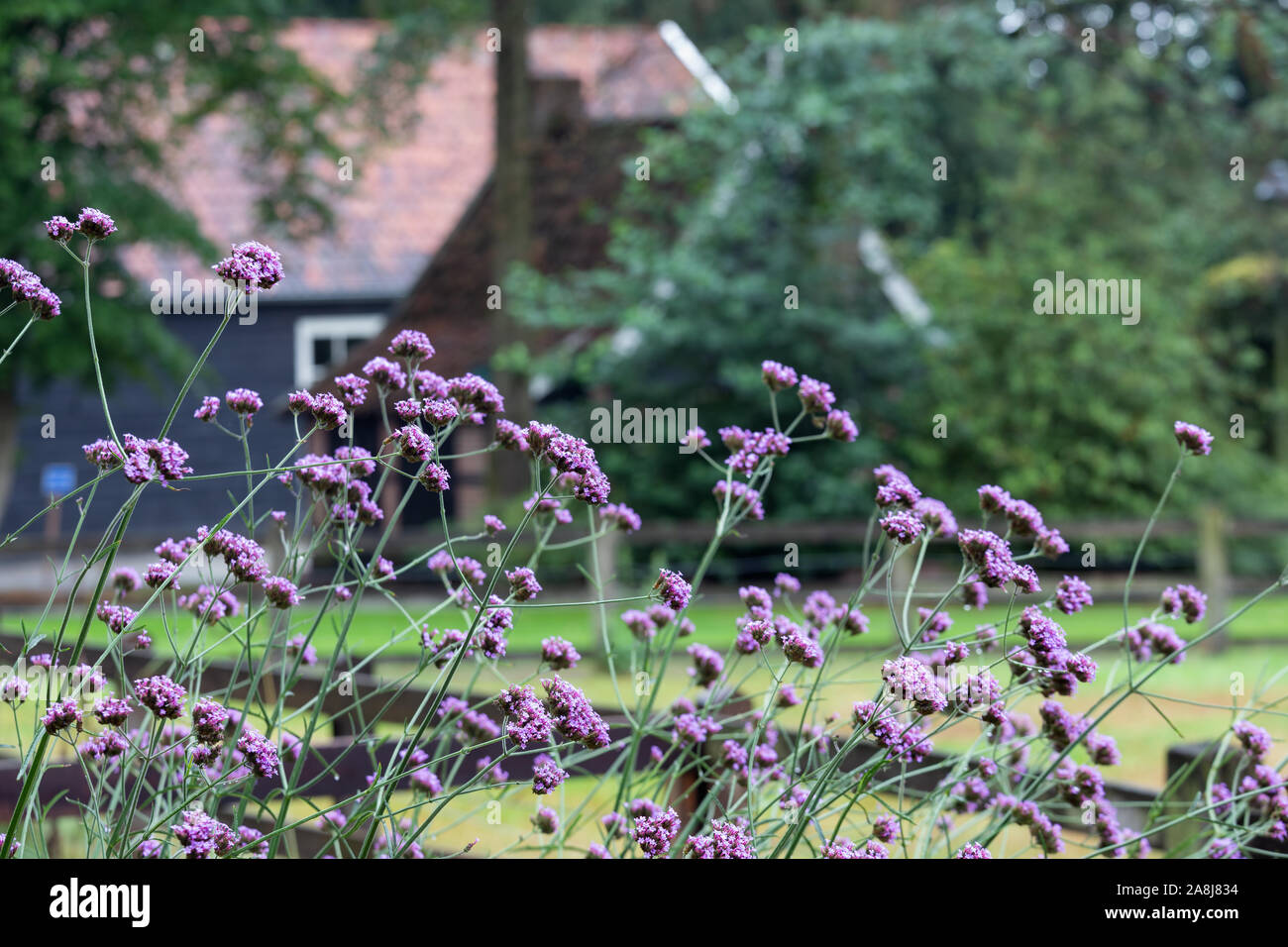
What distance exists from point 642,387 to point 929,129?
7133 millimetres

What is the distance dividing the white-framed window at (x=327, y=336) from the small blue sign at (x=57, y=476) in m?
3.64

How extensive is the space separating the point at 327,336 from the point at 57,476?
4531 millimetres

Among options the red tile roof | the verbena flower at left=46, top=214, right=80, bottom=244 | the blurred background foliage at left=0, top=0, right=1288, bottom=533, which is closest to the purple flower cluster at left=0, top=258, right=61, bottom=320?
the verbena flower at left=46, top=214, right=80, bottom=244

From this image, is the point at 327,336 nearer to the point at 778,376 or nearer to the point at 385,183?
the point at 385,183

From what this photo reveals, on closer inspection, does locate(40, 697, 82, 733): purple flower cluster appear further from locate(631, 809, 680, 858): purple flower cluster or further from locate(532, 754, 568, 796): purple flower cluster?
locate(631, 809, 680, 858): purple flower cluster

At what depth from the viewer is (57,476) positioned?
21094 mm

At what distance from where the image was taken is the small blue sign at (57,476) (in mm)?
20625

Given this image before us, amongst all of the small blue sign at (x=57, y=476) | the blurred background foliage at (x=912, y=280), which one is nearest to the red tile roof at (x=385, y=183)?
the small blue sign at (x=57, y=476)

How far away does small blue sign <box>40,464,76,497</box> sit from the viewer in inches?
812

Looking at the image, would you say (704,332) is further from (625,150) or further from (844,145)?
(625,150)

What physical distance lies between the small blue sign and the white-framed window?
3640 mm

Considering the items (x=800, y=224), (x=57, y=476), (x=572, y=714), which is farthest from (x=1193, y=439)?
(x=57, y=476)

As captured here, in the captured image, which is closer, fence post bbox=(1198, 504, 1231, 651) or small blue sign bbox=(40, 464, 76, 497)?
fence post bbox=(1198, 504, 1231, 651)

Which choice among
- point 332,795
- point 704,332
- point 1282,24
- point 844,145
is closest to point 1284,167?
point 1282,24
